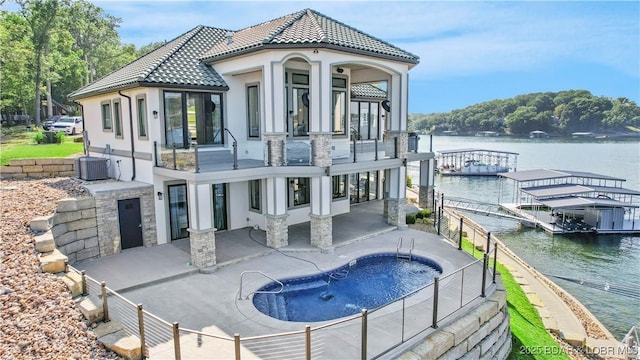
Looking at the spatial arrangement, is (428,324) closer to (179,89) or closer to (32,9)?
(179,89)

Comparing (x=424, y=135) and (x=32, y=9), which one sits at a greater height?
(x=32, y=9)

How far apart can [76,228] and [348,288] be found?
8.21 meters

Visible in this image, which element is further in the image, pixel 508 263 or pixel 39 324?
pixel 508 263

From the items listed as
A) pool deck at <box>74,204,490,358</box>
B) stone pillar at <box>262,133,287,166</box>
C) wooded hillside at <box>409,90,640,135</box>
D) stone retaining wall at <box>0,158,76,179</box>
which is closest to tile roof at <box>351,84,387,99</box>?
pool deck at <box>74,204,490,358</box>

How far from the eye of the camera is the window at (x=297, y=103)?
14727 millimetres

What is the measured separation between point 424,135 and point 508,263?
147 m

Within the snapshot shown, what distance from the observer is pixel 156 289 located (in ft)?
34.4

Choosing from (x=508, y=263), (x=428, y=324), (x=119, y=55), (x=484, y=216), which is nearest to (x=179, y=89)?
(x=428, y=324)

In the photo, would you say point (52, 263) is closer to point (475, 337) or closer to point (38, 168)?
point (475, 337)

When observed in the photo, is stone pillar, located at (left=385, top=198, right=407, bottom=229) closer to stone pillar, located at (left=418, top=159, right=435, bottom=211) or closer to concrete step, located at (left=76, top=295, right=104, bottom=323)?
stone pillar, located at (left=418, top=159, right=435, bottom=211)

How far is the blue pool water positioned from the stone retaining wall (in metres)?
11.7

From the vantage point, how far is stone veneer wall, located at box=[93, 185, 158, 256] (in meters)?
12.5

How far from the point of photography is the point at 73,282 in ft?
25.2

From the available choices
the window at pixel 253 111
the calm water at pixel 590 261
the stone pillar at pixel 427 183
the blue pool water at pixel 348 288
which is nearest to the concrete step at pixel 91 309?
the blue pool water at pixel 348 288
